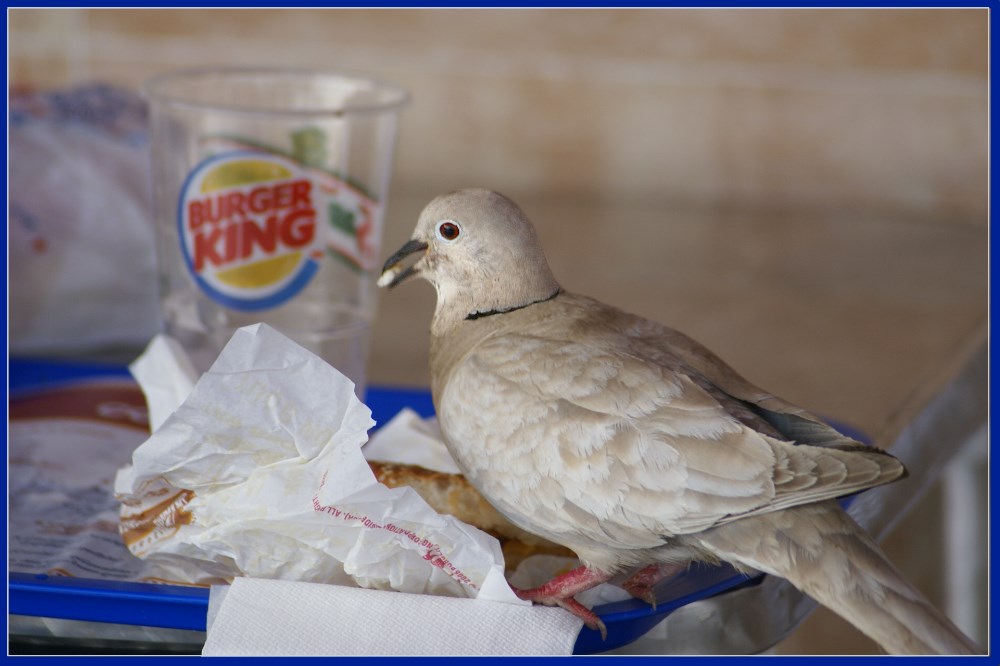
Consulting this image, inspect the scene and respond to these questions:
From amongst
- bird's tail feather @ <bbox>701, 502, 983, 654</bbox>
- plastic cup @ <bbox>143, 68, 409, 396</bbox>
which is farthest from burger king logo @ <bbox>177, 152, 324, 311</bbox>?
bird's tail feather @ <bbox>701, 502, 983, 654</bbox>

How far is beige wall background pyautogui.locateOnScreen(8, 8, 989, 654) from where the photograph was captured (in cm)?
154

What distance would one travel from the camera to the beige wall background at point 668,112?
1.54m

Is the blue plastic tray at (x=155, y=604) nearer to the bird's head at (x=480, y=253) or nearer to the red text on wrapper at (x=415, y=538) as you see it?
the red text on wrapper at (x=415, y=538)

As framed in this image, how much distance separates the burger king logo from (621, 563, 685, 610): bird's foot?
329mm

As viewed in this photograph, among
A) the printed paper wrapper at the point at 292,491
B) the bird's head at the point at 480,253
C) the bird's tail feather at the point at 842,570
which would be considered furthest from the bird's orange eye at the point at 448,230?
the bird's tail feather at the point at 842,570

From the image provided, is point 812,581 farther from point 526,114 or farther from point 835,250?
point 526,114

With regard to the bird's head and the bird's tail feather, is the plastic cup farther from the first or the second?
the bird's tail feather

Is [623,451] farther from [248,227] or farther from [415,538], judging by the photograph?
[248,227]

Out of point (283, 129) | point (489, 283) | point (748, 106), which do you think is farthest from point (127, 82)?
point (489, 283)

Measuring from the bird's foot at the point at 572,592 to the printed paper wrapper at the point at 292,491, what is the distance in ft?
0.07

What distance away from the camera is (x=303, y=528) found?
0.56 m

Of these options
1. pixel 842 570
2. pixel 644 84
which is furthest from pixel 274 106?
pixel 644 84

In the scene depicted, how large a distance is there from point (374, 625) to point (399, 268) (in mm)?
231

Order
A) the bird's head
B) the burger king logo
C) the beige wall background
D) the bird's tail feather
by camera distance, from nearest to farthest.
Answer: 1. the bird's tail feather
2. the bird's head
3. the burger king logo
4. the beige wall background
